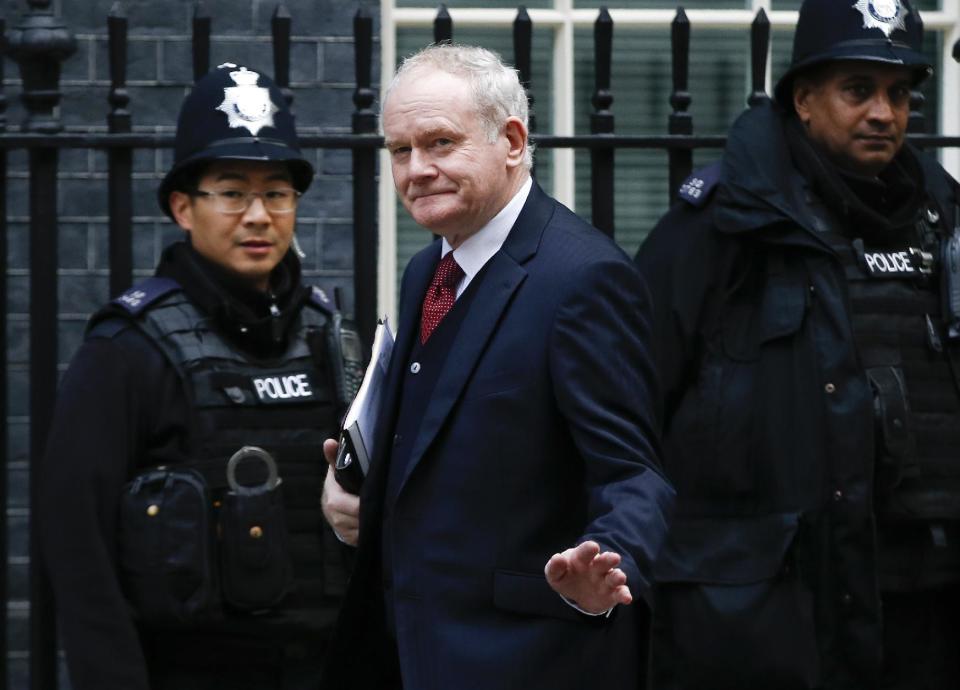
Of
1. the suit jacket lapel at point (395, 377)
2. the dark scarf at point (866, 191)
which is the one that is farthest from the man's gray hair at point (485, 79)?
the dark scarf at point (866, 191)

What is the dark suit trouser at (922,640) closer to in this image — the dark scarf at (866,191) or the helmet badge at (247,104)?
the dark scarf at (866,191)

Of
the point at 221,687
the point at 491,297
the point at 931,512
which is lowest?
the point at 221,687

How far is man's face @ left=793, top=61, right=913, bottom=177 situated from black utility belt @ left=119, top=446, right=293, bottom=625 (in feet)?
4.88

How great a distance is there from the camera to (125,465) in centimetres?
430

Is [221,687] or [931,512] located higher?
[931,512]

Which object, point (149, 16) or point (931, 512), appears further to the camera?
point (149, 16)

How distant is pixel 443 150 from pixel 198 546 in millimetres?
1158

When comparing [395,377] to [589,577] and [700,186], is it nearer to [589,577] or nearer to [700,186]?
[589,577]

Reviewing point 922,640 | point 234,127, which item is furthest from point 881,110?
point 234,127

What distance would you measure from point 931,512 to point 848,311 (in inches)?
19.5

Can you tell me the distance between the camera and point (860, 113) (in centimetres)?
472

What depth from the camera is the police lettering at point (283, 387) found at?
446cm

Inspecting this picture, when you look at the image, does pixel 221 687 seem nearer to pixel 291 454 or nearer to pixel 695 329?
pixel 291 454

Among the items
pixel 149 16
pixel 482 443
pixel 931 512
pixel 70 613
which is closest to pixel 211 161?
pixel 70 613
